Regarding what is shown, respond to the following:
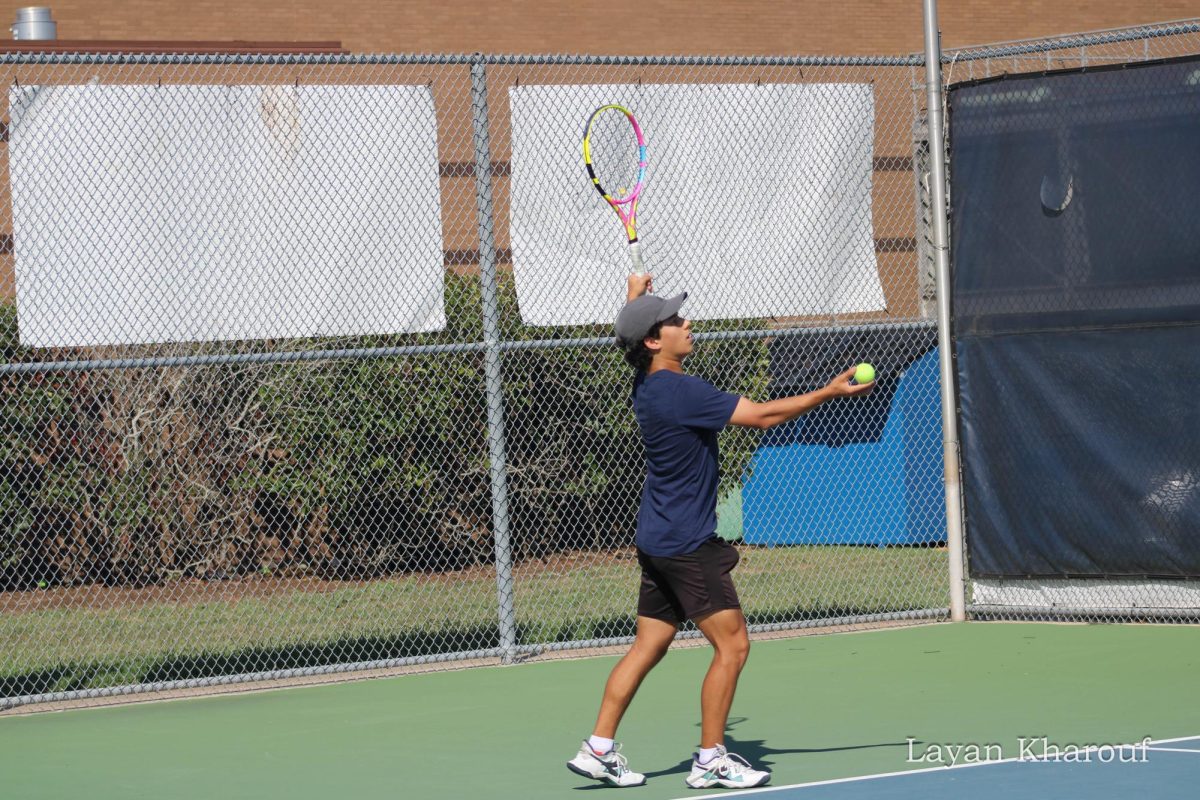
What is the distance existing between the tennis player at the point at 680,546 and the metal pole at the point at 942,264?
3.98 meters

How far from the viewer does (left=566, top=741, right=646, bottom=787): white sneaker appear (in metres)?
6.09

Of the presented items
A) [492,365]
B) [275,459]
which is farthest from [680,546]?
[275,459]

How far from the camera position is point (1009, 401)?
32.0 ft

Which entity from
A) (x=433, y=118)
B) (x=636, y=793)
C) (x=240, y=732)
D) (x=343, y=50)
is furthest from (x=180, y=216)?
(x=343, y=50)

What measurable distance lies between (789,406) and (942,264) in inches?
170

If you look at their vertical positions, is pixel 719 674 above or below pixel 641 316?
below

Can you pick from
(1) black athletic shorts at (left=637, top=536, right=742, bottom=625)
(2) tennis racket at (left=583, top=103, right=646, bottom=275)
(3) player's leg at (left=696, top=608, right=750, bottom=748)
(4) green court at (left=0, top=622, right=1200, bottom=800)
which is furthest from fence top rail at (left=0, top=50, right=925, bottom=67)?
(3) player's leg at (left=696, top=608, right=750, bottom=748)

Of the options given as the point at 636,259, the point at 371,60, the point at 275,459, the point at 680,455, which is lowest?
the point at 275,459

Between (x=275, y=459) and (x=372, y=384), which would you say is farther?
(x=275, y=459)

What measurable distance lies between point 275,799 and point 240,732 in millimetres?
1417

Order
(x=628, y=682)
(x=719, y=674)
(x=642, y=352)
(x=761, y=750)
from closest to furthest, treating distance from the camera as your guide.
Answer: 1. (x=719, y=674)
2. (x=628, y=682)
3. (x=642, y=352)
4. (x=761, y=750)

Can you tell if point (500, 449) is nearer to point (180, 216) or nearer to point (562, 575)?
point (180, 216)

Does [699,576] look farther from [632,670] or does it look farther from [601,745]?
[601,745]

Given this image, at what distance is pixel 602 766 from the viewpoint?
20.0ft
